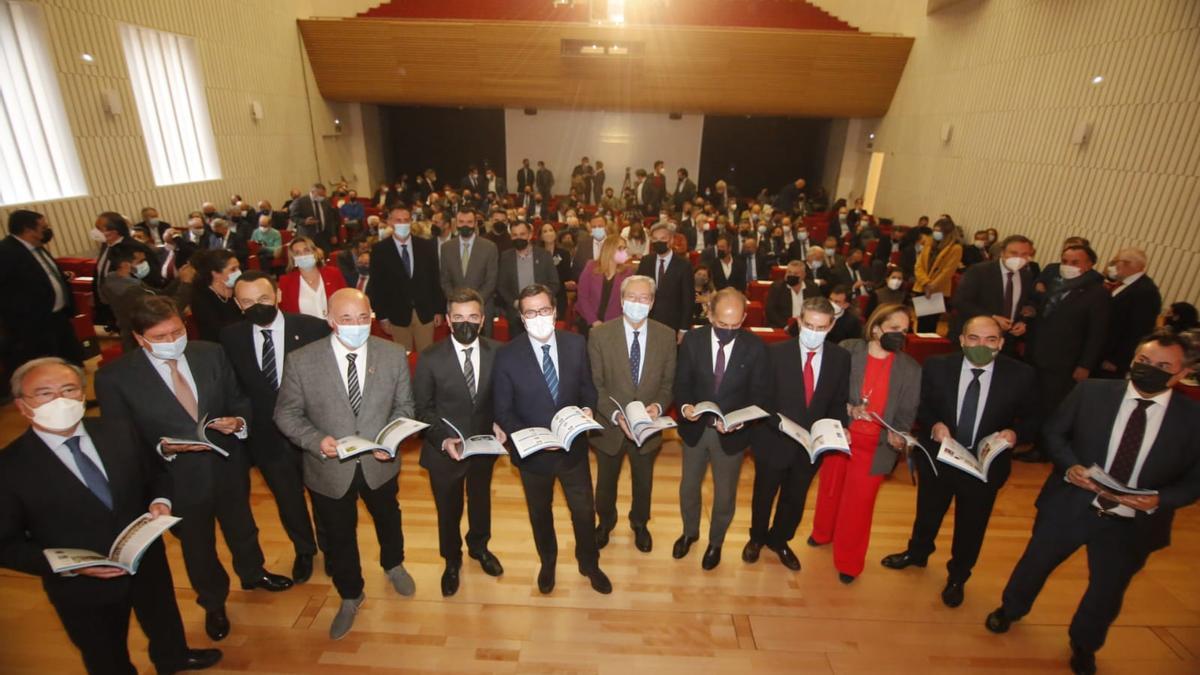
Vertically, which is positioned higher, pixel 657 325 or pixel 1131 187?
pixel 1131 187

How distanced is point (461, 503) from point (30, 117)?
8.29 meters

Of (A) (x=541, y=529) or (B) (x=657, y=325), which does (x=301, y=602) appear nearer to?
(A) (x=541, y=529)

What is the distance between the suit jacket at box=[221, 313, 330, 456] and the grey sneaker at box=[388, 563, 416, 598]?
0.95 metres

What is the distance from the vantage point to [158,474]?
241 cm

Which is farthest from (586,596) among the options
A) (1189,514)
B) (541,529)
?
(1189,514)

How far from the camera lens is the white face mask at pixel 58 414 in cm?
203

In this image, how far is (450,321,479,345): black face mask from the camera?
9.22ft

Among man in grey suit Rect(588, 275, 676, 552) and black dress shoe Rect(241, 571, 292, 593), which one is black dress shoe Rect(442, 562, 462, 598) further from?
man in grey suit Rect(588, 275, 676, 552)

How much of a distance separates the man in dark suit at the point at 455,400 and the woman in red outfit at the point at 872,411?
2.05 meters

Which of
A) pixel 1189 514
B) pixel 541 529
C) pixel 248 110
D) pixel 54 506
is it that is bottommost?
pixel 1189 514

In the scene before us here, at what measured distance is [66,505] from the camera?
208 cm

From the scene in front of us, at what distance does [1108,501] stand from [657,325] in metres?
2.32

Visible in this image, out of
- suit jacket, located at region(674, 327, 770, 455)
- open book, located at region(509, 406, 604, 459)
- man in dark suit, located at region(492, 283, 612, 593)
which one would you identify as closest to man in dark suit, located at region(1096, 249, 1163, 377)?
suit jacket, located at region(674, 327, 770, 455)

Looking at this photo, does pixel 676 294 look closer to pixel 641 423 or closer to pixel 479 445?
pixel 641 423
